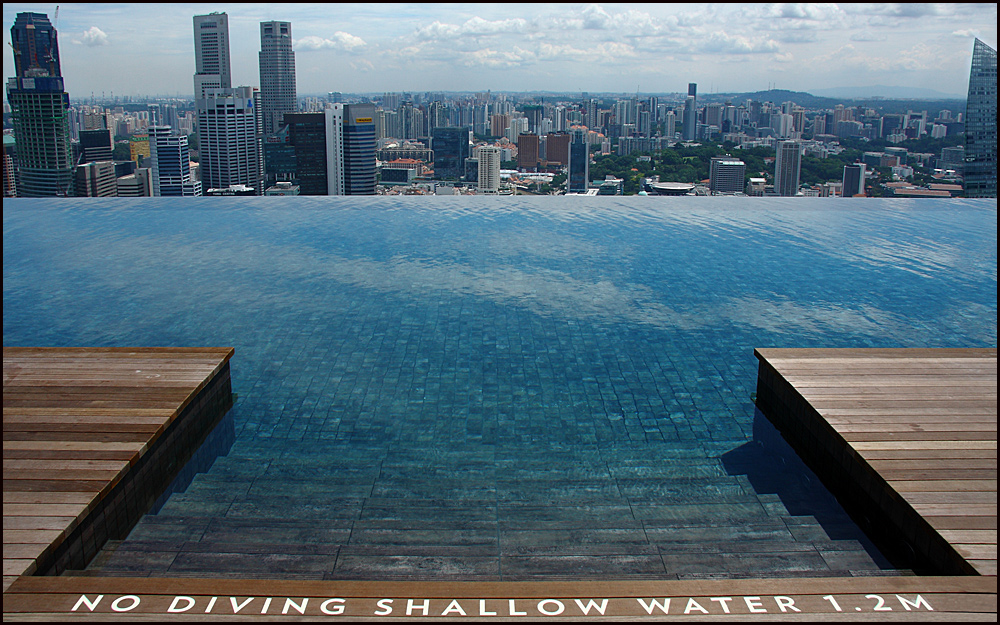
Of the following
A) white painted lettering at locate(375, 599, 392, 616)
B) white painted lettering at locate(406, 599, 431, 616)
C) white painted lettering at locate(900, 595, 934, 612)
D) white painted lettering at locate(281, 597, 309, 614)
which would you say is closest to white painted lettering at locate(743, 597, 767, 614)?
white painted lettering at locate(900, 595, 934, 612)

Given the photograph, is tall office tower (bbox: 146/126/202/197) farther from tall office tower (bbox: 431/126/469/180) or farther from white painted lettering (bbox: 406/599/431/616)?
white painted lettering (bbox: 406/599/431/616)

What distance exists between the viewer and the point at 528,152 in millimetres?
38469

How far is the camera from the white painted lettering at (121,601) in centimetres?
210

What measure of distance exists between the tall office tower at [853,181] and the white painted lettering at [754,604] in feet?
69.4

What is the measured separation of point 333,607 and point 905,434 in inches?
101

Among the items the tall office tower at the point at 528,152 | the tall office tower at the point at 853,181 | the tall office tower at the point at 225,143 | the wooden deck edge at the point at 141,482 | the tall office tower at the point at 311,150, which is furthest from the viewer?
the tall office tower at the point at 528,152

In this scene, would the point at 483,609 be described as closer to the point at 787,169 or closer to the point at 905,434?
the point at 905,434

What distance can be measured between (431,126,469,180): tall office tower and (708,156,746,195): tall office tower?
19704 millimetres

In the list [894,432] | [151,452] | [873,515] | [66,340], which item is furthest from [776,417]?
[66,340]

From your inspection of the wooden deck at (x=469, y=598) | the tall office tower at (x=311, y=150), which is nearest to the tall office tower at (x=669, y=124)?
the tall office tower at (x=311, y=150)

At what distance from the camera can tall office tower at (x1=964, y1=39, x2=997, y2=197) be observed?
15250 millimetres

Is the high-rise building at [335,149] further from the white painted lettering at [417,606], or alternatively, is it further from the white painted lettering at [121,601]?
the white painted lettering at [417,606]

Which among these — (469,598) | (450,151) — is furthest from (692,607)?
(450,151)

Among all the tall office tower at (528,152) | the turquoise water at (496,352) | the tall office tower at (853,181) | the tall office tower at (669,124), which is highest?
the tall office tower at (669,124)
